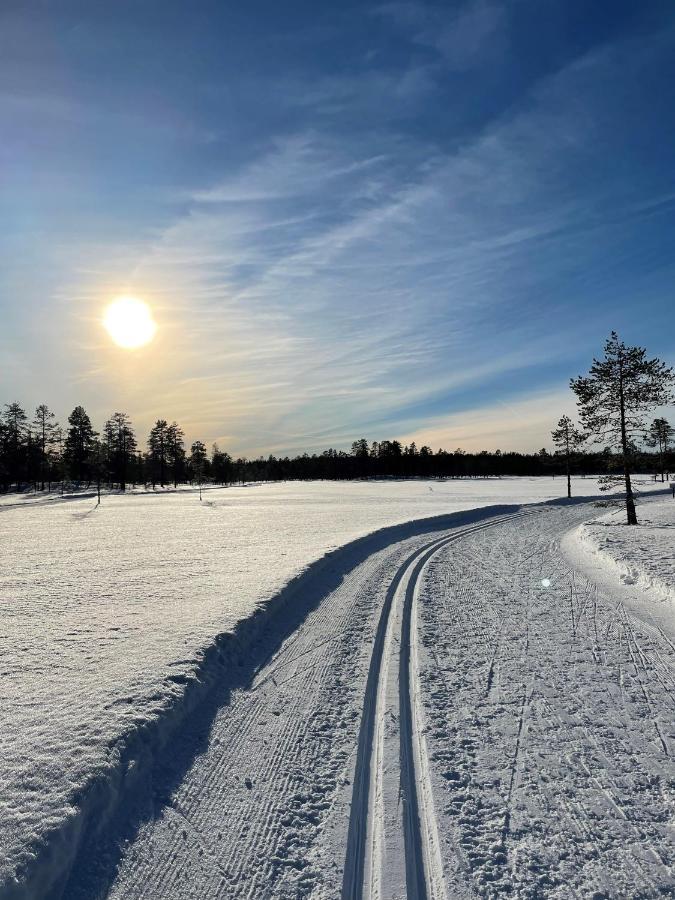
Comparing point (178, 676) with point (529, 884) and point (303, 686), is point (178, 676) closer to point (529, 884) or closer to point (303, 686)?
point (303, 686)

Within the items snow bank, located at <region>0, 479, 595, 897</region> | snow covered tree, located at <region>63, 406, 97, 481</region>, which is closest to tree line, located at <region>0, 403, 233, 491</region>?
snow covered tree, located at <region>63, 406, 97, 481</region>

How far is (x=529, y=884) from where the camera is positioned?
2.89 m

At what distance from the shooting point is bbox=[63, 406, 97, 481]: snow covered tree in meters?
83.9

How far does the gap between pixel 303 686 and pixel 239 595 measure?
4310 mm

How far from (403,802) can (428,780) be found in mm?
337

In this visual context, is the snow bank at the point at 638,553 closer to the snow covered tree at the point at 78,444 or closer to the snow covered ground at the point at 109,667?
the snow covered ground at the point at 109,667

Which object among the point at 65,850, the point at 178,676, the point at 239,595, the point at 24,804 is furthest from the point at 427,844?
the point at 239,595

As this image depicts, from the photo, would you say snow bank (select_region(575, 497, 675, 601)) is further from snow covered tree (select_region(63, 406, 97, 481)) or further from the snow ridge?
snow covered tree (select_region(63, 406, 97, 481))

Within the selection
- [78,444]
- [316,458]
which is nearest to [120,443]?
[78,444]

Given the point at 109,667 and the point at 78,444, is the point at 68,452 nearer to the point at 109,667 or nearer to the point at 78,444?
the point at 78,444

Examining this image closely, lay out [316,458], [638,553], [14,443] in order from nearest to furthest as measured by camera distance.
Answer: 1. [638,553]
2. [14,443]
3. [316,458]

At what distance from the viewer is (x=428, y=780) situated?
387cm

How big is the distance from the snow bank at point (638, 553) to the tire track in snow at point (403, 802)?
6.33 metres

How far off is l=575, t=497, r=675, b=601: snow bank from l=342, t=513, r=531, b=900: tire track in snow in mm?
6328
